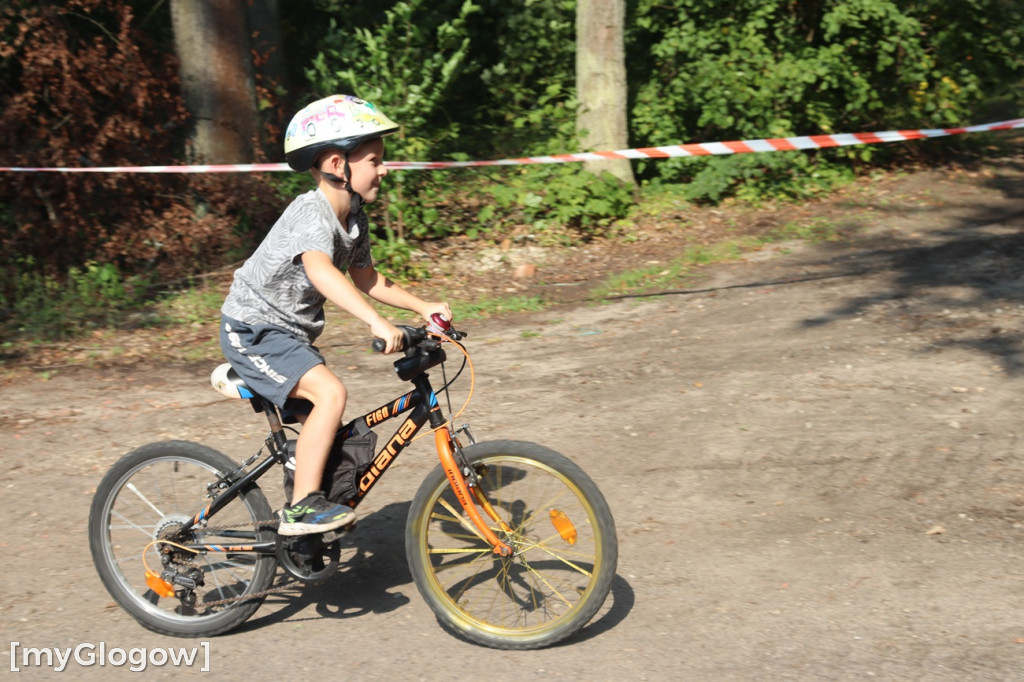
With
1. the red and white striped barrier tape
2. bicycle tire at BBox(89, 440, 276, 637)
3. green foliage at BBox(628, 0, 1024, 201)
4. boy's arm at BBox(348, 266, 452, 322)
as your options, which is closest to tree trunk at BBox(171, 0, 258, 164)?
the red and white striped barrier tape

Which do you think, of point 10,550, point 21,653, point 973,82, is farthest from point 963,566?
point 973,82

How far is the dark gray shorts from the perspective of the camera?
156 inches

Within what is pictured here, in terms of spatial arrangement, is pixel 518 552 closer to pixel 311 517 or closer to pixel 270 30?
pixel 311 517

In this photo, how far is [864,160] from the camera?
1187cm

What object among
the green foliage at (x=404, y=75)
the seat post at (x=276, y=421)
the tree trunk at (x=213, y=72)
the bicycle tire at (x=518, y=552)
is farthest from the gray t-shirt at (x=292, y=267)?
the tree trunk at (x=213, y=72)

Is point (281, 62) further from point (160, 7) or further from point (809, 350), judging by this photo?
point (809, 350)

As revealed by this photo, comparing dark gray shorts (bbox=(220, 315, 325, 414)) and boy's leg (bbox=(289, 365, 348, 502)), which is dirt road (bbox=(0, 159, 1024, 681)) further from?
dark gray shorts (bbox=(220, 315, 325, 414))

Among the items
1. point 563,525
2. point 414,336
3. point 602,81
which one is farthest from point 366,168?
point 602,81

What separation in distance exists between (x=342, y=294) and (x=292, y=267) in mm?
353

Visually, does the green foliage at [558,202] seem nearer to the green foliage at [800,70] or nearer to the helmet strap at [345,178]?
the green foliage at [800,70]

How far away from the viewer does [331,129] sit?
13.0 ft

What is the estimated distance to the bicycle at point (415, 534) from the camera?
154 inches

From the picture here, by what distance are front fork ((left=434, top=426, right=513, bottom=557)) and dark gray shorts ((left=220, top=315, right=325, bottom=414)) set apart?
23.1 inches

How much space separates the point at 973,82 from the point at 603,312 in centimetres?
631
